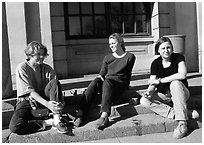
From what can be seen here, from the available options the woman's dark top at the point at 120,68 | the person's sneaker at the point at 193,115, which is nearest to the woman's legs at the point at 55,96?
the woman's dark top at the point at 120,68

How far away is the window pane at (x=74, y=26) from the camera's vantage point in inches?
298

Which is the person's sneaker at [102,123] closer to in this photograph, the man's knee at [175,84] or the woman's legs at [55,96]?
the woman's legs at [55,96]

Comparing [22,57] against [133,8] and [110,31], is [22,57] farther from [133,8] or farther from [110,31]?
[133,8]

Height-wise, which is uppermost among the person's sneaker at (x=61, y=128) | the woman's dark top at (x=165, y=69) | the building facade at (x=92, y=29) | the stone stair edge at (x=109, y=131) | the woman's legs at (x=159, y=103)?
the building facade at (x=92, y=29)

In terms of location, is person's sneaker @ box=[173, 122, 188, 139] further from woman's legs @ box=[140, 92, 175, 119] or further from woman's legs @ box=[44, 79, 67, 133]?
woman's legs @ box=[44, 79, 67, 133]

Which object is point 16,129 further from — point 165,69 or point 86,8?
point 86,8

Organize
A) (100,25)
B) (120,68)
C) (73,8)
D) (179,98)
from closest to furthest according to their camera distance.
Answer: (179,98) < (120,68) < (73,8) < (100,25)

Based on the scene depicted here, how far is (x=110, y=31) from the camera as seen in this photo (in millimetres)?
7762

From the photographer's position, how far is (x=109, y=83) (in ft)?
10.9

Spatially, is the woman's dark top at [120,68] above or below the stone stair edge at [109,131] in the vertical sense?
above

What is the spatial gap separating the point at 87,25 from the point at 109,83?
15.5ft

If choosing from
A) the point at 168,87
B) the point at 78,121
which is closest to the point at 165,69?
the point at 168,87

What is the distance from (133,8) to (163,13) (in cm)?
101

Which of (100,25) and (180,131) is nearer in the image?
(180,131)
